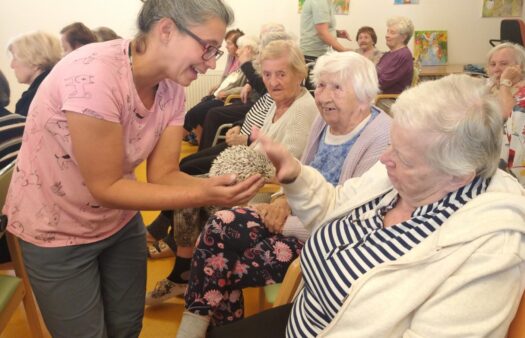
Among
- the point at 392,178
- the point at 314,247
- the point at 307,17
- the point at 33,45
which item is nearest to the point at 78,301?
the point at 314,247

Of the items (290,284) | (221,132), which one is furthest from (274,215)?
(221,132)

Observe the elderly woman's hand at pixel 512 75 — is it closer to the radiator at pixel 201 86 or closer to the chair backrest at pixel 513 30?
the chair backrest at pixel 513 30

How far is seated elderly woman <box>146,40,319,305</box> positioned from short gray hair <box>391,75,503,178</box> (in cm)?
122

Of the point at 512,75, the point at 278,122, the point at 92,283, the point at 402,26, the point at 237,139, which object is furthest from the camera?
the point at 402,26

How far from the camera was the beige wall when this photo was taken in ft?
17.0

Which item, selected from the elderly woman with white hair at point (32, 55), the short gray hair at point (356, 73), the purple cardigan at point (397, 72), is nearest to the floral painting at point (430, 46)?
the purple cardigan at point (397, 72)

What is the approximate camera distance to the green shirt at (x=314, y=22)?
381 cm

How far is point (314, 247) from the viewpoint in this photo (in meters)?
1.15

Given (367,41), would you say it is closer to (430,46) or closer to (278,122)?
(430,46)

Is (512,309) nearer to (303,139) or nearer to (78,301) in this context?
(78,301)

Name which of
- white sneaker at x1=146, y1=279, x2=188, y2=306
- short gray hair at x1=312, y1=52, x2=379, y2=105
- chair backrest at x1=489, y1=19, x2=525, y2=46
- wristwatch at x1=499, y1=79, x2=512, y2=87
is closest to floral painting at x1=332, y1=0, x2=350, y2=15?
chair backrest at x1=489, y1=19, x2=525, y2=46

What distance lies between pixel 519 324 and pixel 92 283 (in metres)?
1.01

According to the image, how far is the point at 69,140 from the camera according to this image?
3.52 ft

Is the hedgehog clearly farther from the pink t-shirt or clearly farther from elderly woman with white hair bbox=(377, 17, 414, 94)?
elderly woman with white hair bbox=(377, 17, 414, 94)
